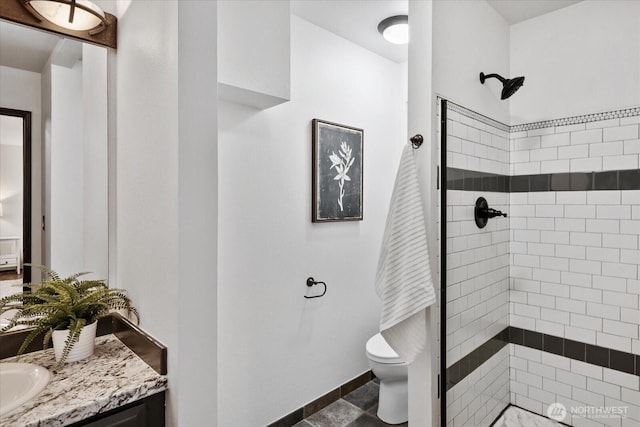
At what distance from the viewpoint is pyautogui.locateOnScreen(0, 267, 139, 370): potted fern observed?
1.16 metres

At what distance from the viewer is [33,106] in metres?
1.34

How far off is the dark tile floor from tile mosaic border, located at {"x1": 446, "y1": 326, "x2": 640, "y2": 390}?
2.30ft

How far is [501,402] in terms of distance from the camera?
2205 mm

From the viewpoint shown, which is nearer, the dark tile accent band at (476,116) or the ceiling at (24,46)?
the ceiling at (24,46)

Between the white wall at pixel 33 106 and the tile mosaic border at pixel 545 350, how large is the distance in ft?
5.99

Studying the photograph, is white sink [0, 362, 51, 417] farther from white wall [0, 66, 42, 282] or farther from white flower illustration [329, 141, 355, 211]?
white flower illustration [329, 141, 355, 211]

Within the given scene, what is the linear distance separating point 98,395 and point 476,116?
2.02 meters

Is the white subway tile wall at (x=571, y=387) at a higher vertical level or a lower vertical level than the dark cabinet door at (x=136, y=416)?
lower

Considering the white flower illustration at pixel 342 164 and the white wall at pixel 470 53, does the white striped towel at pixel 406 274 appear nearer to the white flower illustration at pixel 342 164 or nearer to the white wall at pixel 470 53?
the white wall at pixel 470 53

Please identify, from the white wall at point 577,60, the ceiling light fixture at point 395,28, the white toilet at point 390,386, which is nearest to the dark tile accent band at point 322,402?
the white toilet at point 390,386

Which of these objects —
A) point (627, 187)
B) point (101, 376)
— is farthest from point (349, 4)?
point (101, 376)

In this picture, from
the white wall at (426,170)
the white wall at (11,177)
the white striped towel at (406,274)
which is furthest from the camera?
the white wall at (426,170)

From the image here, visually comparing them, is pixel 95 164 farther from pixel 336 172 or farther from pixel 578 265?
pixel 578 265

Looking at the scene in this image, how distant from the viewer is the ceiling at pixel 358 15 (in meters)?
1.33
